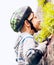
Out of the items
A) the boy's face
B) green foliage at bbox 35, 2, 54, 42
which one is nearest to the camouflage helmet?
the boy's face

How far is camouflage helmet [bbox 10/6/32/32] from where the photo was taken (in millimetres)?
1934

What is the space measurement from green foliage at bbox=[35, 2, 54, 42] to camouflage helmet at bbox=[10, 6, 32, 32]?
0.18 m

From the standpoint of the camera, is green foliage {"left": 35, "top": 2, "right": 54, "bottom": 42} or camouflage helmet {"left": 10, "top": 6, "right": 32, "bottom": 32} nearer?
green foliage {"left": 35, "top": 2, "right": 54, "bottom": 42}

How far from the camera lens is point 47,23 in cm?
177

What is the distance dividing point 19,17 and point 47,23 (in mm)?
290

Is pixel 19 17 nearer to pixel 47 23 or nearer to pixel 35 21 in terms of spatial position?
pixel 35 21

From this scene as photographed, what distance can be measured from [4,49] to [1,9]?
373mm

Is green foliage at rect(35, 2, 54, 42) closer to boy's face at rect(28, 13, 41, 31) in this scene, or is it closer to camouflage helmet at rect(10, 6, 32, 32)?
boy's face at rect(28, 13, 41, 31)

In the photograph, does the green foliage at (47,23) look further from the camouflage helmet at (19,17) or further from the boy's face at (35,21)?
the camouflage helmet at (19,17)

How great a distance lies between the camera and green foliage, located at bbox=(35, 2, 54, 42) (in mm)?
1745

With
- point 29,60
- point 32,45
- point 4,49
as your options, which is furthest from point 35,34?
point 4,49

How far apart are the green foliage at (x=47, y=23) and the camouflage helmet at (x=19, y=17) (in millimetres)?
175

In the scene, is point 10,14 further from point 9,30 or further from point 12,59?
point 12,59

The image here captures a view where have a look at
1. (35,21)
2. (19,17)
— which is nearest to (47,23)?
(35,21)
